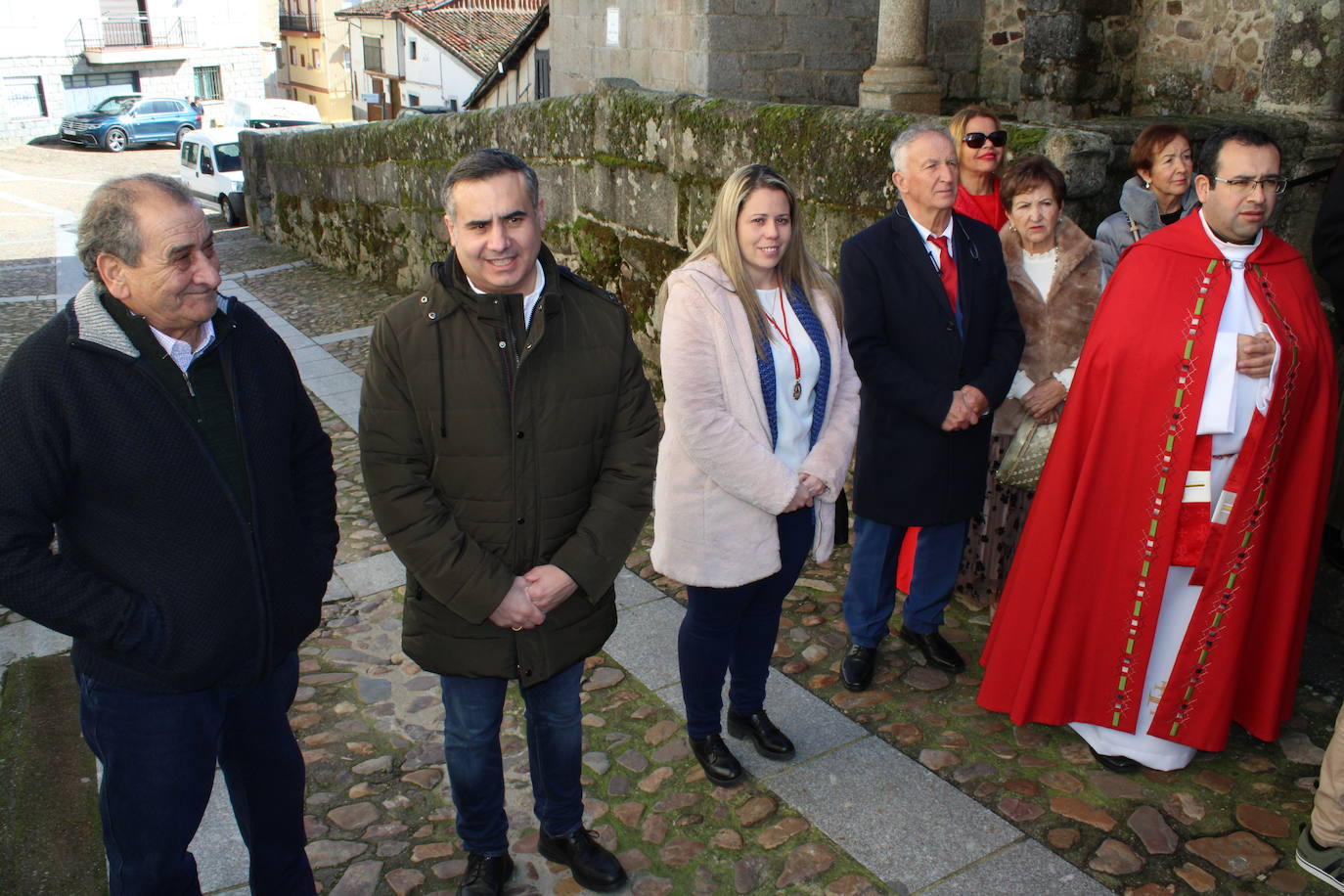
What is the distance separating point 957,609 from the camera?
4.43 m

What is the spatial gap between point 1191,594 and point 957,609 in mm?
1159

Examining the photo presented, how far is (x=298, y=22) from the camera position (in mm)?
46656

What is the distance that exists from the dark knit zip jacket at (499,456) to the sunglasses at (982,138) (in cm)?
197

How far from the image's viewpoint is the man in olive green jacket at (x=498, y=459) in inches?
101

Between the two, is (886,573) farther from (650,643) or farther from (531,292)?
(531,292)

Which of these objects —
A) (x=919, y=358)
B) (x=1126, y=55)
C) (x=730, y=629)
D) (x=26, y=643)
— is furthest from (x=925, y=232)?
(x=1126, y=55)

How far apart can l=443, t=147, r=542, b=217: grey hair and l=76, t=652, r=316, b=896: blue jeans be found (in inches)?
46.0

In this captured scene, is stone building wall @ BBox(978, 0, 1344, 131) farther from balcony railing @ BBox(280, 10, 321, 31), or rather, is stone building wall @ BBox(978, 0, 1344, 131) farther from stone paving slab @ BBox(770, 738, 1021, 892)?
balcony railing @ BBox(280, 10, 321, 31)

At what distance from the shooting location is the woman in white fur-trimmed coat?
10.1ft

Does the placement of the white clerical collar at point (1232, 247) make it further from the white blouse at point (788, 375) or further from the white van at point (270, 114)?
the white van at point (270, 114)

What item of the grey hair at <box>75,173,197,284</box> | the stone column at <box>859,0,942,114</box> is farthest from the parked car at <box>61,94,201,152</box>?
the grey hair at <box>75,173,197,284</box>

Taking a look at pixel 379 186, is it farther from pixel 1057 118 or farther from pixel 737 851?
pixel 737 851

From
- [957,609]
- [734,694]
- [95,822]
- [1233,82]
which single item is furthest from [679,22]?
[95,822]

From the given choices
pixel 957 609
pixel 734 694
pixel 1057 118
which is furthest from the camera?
pixel 1057 118
